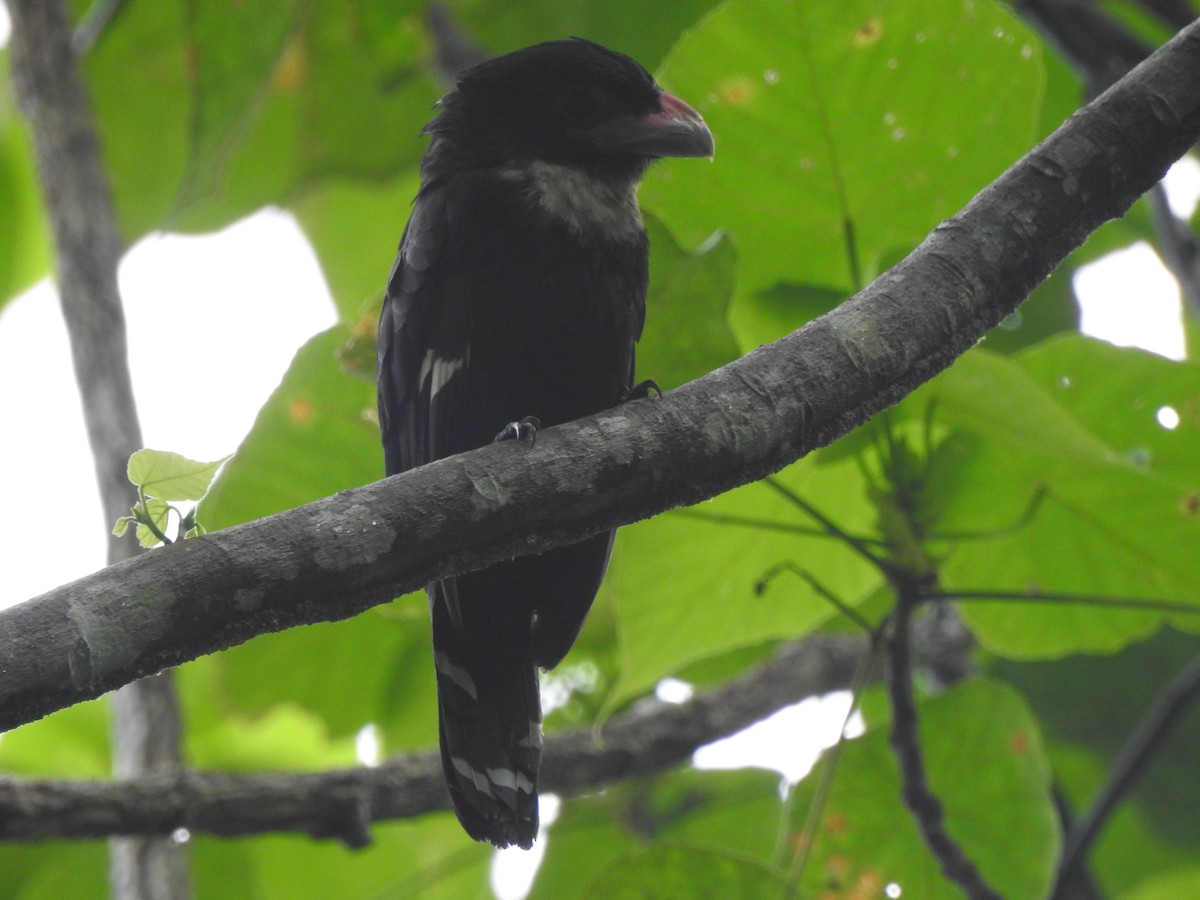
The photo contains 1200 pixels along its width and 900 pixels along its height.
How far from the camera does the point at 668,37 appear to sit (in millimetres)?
3582

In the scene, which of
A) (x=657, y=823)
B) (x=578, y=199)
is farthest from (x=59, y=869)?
(x=578, y=199)

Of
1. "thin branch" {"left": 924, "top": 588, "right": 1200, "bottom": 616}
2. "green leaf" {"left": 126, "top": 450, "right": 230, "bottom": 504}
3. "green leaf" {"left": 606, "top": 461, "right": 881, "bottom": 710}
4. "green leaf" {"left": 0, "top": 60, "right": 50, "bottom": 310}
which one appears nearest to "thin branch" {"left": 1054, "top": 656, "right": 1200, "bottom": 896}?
"thin branch" {"left": 924, "top": 588, "right": 1200, "bottom": 616}

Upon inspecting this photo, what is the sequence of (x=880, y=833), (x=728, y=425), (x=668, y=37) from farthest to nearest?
(x=668, y=37) < (x=880, y=833) < (x=728, y=425)

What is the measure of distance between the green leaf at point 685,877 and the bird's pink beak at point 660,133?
1.28 metres

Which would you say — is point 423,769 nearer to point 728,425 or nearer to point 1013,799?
point 1013,799

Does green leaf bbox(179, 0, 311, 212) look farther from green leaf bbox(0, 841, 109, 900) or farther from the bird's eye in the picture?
→ green leaf bbox(0, 841, 109, 900)

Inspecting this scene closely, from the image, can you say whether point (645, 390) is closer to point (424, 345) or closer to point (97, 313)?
point (424, 345)

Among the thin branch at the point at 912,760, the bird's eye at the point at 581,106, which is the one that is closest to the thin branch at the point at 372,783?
the thin branch at the point at 912,760

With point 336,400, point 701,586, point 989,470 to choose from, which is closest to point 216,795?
point 336,400

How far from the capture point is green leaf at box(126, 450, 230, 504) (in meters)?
1.50

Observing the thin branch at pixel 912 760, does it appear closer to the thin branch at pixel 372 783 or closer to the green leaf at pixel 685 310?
the green leaf at pixel 685 310

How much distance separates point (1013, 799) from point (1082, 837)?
145mm

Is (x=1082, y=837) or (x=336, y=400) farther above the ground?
(x=336, y=400)

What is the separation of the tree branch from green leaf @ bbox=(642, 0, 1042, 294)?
1.76 ft
